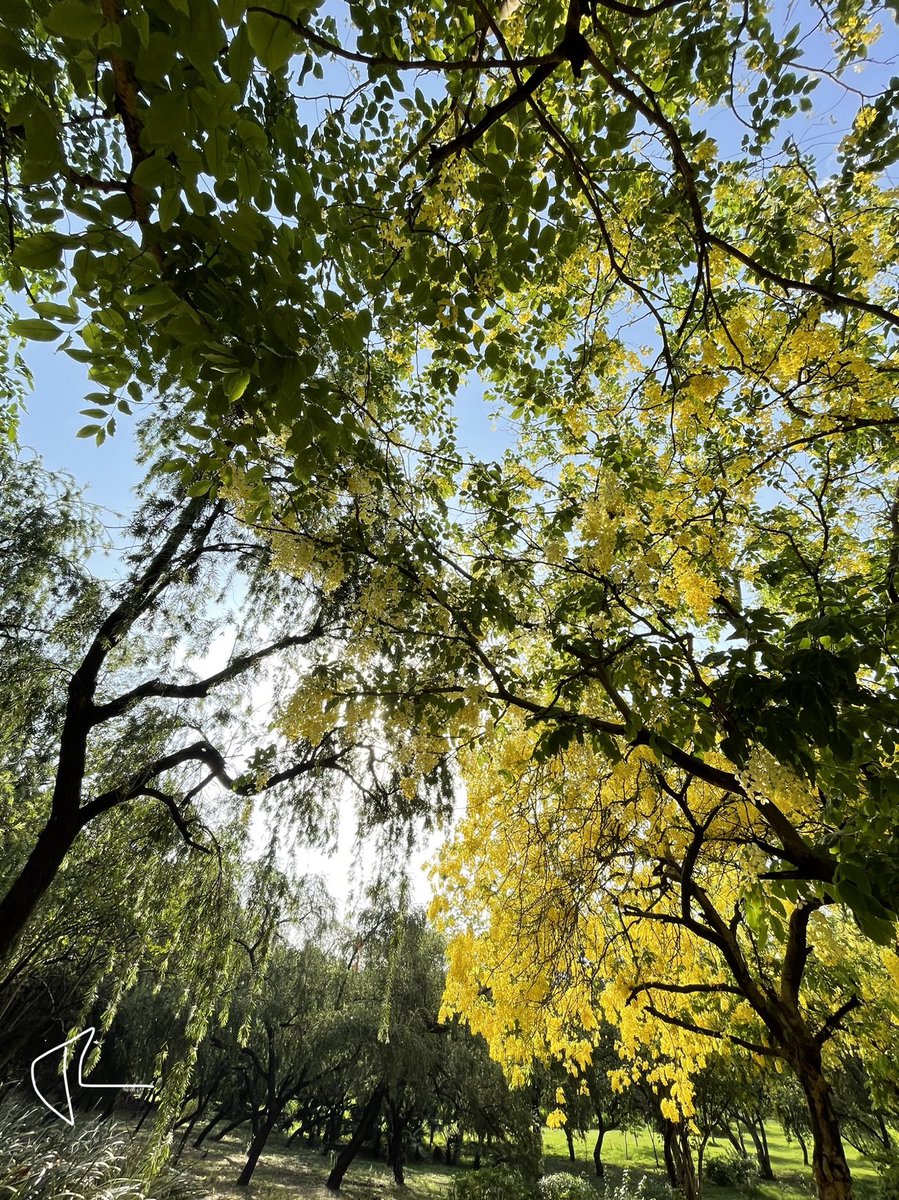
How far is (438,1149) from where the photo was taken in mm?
20625

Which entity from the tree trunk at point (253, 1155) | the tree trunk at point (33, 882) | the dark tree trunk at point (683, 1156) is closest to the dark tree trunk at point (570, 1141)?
the dark tree trunk at point (683, 1156)

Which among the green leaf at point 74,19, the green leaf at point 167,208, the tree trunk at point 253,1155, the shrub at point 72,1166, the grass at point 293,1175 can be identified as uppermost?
the green leaf at point 167,208

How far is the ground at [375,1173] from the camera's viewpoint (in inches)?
440

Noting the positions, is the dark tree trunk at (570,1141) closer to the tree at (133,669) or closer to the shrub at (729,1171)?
the shrub at (729,1171)

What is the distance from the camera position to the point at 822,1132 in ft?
10.2

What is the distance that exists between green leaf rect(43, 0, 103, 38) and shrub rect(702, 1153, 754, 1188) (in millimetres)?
21234

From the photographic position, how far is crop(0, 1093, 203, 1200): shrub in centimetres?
398

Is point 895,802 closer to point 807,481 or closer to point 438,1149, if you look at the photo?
point 807,481

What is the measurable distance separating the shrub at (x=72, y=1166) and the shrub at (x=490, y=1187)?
151 inches

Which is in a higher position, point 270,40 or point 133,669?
point 133,669

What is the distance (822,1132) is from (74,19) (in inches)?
196

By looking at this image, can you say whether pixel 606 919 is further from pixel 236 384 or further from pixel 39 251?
pixel 39 251

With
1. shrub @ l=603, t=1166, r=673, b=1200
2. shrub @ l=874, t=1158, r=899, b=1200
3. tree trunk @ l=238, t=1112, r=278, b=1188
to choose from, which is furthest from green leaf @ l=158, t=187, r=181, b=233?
tree trunk @ l=238, t=1112, r=278, b=1188

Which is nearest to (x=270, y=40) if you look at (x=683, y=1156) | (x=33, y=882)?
(x=33, y=882)
